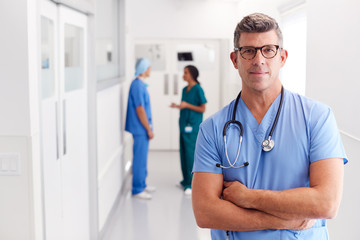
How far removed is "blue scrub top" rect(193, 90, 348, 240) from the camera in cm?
135

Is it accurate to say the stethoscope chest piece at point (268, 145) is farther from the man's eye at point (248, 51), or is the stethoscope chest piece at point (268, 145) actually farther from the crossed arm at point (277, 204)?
the man's eye at point (248, 51)

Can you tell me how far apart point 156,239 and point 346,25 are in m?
2.19

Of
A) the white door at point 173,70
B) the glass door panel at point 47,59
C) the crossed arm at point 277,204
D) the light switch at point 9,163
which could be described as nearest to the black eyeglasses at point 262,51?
the crossed arm at point 277,204

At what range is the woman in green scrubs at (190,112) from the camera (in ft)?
15.3

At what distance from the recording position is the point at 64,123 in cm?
255

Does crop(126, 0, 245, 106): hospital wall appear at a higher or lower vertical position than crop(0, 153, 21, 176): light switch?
higher

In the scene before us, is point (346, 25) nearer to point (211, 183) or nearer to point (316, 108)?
point (316, 108)

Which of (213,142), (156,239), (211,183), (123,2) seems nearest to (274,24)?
(213,142)

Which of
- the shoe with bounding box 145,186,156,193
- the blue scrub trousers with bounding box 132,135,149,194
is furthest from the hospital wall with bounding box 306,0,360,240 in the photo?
the shoe with bounding box 145,186,156,193

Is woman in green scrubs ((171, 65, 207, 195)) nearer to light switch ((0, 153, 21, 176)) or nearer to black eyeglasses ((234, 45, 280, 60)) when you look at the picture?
light switch ((0, 153, 21, 176))

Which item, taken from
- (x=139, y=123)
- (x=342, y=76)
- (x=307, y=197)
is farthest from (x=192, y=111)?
(x=307, y=197)

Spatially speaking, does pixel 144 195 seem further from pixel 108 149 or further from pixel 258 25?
pixel 258 25

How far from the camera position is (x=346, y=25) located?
7.58 ft

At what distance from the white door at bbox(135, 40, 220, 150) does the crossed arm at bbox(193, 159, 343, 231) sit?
5477 mm
